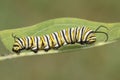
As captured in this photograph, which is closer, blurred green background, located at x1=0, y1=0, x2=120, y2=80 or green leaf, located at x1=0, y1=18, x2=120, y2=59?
green leaf, located at x1=0, y1=18, x2=120, y2=59

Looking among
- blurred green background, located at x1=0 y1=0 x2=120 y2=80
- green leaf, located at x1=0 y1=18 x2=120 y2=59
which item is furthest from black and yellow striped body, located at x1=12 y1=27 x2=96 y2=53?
blurred green background, located at x1=0 y1=0 x2=120 y2=80
